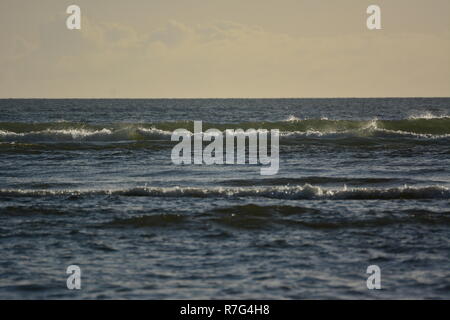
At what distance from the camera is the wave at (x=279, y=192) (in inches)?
618

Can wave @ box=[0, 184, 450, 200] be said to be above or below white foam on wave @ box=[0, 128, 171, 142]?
below

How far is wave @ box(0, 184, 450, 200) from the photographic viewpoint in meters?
15.7

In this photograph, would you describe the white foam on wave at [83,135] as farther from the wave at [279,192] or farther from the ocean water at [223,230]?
the wave at [279,192]

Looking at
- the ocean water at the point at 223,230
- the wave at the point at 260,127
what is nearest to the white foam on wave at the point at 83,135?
the wave at the point at 260,127

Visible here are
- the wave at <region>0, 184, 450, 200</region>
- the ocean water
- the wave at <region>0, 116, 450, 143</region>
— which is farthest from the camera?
the wave at <region>0, 116, 450, 143</region>

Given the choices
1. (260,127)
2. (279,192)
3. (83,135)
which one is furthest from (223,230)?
(260,127)

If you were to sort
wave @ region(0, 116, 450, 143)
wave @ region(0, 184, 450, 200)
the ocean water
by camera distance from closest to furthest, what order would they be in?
the ocean water → wave @ region(0, 184, 450, 200) → wave @ region(0, 116, 450, 143)

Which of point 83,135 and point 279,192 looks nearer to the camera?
point 279,192

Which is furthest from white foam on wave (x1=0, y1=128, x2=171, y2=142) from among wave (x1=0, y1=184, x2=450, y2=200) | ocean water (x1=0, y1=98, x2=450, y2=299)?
wave (x1=0, y1=184, x2=450, y2=200)

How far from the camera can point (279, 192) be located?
16000 millimetres

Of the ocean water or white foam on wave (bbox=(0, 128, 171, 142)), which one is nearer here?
the ocean water

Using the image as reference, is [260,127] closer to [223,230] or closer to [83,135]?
[83,135]

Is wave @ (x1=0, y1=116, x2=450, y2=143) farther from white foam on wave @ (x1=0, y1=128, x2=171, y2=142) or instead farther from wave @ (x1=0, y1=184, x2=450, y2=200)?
wave @ (x1=0, y1=184, x2=450, y2=200)

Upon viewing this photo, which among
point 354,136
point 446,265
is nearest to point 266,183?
point 446,265
